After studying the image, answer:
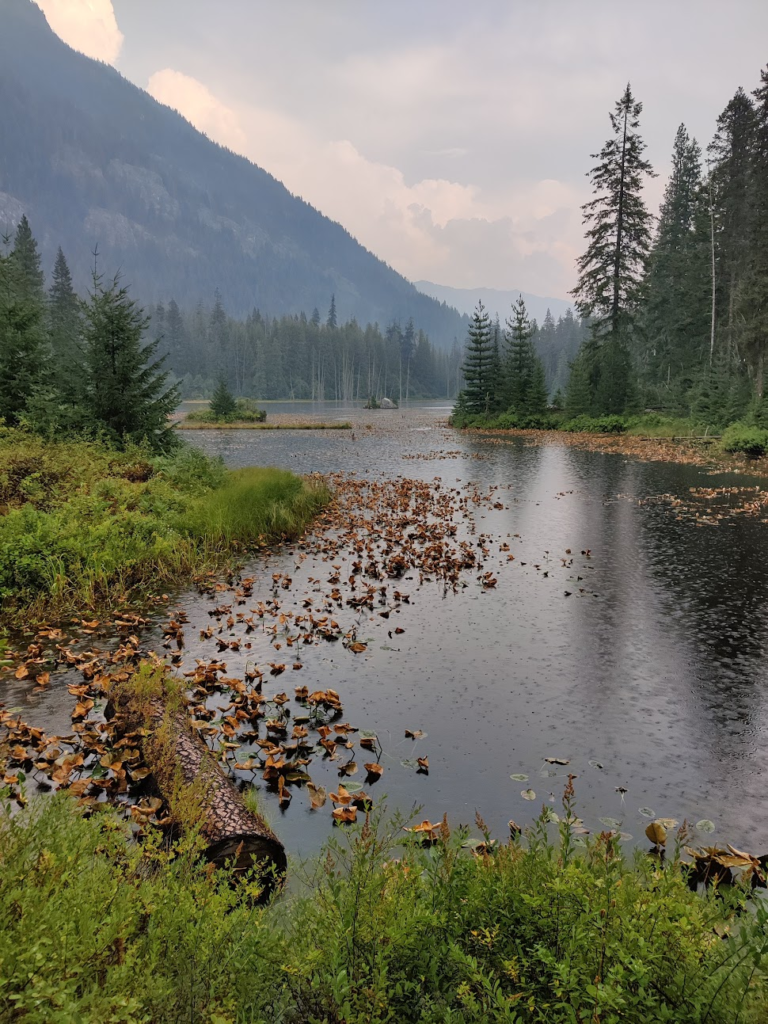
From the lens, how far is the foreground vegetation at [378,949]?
1796mm

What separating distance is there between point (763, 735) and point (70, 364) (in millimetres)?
17173

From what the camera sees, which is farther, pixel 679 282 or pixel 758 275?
pixel 679 282

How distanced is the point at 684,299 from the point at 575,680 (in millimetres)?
49221

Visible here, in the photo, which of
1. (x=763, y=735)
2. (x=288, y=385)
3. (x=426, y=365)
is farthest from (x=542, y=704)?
(x=426, y=365)

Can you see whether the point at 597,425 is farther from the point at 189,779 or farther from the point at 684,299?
the point at 189,779

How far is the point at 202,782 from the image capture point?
3326 millimetres

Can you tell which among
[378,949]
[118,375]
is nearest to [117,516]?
[118,375]

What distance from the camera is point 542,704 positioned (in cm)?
532

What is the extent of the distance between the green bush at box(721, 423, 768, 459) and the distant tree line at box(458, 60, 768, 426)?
1866 millimetres

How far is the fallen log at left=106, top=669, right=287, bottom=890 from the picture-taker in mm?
3045

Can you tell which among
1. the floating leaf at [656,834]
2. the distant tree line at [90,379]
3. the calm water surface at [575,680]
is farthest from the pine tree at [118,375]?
the floating leaf at [656,834]

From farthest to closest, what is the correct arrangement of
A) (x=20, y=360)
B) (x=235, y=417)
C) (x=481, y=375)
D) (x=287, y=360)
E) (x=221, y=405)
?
(x=287, y=360)
(x=235, y=417)
(x=221, y=405)
(x=481, y=375)
(x=20, y=360)

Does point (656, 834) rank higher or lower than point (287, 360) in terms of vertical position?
lower

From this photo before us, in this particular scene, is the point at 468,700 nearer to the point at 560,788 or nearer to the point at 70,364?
the point at 560,788
